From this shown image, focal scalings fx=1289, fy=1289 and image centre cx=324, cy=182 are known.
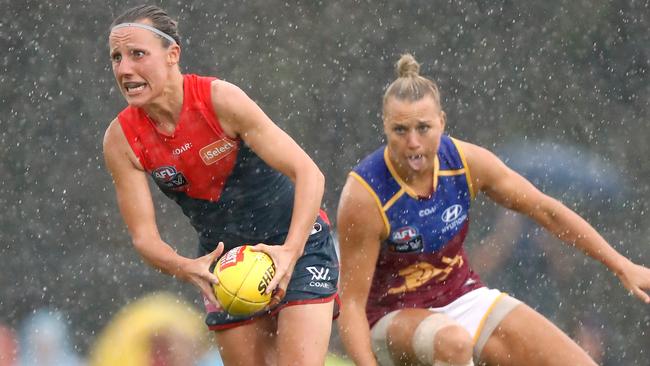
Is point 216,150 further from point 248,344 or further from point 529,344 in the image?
point 529,344

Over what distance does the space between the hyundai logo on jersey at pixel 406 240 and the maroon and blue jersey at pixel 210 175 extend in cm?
63

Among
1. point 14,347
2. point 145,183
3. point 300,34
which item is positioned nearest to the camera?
point 145,183

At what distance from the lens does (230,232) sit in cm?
524

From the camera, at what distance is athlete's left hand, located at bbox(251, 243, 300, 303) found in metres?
4.71

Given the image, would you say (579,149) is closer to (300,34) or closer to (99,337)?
(300,34)

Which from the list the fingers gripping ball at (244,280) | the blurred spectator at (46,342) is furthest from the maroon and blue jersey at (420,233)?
the blurred spectator at (46,342)

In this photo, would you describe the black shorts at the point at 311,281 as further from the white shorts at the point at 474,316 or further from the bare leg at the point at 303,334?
the white shorts at the point at 474,316

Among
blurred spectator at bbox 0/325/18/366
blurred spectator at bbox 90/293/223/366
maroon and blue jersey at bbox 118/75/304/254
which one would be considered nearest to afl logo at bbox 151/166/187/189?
maroon and blue jersey at bbox 118/75/304/254

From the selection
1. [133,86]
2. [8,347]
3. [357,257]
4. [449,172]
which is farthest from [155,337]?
[133,86]

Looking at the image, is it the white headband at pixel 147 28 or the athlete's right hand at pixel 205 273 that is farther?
the white headband at pixel 147 28

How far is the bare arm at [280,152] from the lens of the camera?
4.87m

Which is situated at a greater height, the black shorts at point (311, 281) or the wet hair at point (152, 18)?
the wet hair at point (152, 18)

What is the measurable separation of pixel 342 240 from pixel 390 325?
1.55ft

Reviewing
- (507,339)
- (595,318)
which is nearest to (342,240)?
(507,339)
